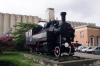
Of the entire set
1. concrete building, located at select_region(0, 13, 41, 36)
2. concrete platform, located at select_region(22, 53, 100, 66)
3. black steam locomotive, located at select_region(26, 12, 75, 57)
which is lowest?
concrete platform, located at select_region(22, 53, 100, 66)

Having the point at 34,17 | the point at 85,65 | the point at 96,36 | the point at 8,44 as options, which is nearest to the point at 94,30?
the point at 96,36

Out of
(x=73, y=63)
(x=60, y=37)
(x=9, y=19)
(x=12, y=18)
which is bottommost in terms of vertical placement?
(x=73, y=63)

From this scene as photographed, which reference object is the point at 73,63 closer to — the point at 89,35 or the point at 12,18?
the point at 89,35

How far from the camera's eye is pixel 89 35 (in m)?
38.5

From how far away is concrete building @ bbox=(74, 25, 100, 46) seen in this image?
38312 mm

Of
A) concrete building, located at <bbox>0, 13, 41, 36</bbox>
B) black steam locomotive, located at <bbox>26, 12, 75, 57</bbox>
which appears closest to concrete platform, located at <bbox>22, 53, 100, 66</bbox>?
black steam locomotive, located at <bbox>26, 12, 75, 57</bbox>

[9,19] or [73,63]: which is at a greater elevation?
[9,19]

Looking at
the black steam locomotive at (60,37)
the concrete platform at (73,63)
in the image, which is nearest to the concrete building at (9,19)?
the black steam locomotive at (60,37)

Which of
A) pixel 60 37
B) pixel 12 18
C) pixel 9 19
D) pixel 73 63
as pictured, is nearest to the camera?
pixel 73 63

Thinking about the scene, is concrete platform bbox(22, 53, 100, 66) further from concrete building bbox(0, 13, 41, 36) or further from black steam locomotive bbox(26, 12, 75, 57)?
concrete building bbox(0, 13, 41, 36)

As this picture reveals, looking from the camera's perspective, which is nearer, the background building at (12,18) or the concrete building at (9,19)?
the background building at (12,18)

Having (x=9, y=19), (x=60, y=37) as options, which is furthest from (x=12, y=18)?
(x=60, y=37)

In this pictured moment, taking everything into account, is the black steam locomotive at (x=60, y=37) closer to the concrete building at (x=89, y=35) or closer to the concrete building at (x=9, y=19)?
the concrete building at (x=89, y=35)

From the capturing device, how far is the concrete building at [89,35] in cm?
3831
